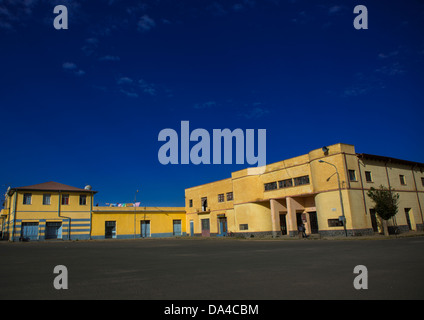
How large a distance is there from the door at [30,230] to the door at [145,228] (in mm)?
17176

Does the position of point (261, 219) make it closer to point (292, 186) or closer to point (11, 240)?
point (292, 186)

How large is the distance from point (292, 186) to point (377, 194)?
29.7 feet

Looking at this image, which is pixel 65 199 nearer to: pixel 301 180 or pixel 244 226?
pixel 244 226

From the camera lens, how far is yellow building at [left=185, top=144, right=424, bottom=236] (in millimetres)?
30562

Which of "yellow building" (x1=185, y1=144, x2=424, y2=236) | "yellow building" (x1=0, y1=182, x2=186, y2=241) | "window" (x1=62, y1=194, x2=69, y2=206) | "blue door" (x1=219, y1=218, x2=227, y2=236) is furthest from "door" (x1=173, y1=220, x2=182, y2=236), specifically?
"window" (x1=62, y1=194, x2=69, y2=206)

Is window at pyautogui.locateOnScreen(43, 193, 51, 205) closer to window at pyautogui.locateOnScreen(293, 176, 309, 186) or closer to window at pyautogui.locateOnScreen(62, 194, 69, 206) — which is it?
window at pyautogui.locateOnScreen(62, 194, 69, 206)

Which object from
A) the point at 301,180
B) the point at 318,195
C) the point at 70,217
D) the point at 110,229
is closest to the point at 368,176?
the point at 318,195

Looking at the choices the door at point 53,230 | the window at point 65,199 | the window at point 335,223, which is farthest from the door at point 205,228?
the window at point 335,223

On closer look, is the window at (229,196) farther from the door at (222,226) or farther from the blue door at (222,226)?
the blue door at (222,226)

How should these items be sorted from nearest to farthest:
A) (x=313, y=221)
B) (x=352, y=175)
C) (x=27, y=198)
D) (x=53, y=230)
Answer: (x=352, y=175) < (x=313, y=221) < (x=27, y=198) < (x=53, y=230)

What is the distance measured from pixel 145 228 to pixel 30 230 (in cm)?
1874

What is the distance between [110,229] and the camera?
5419 cm
